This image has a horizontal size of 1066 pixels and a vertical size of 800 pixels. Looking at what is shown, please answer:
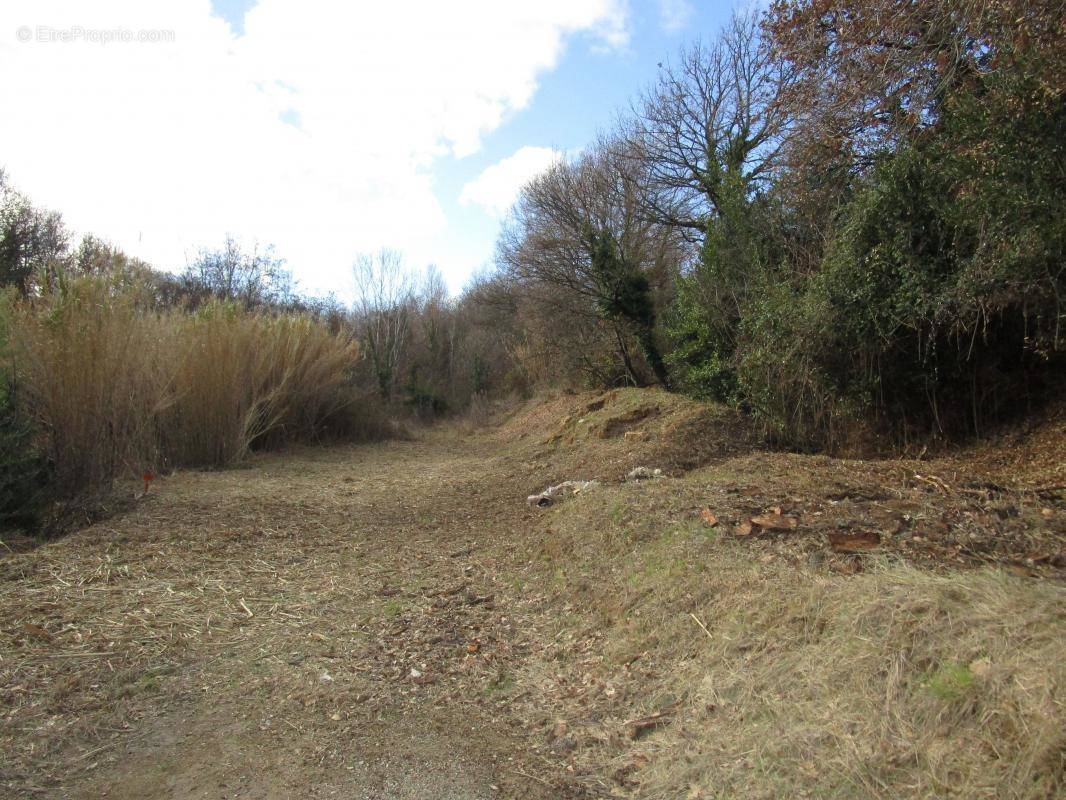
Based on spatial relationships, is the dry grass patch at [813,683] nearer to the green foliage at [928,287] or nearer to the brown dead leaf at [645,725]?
the brown dead leaf at [645,725]

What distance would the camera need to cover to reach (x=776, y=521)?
4691 mm

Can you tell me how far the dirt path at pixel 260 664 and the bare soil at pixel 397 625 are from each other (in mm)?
15

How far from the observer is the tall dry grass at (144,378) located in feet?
25.0

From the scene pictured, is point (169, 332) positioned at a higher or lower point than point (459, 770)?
higher

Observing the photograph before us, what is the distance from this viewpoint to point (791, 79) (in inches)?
360

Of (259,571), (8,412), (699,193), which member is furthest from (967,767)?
(699,193)

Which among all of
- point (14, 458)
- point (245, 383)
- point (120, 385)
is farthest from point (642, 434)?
point (14, 458)

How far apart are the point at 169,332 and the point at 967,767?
10444mm

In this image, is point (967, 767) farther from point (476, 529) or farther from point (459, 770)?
point (476, 529)

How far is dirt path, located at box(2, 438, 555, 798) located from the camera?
2.94 meters

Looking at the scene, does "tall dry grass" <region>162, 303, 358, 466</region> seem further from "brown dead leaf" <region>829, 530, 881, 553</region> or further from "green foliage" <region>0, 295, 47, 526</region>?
"brown dead leaf" <region>829, 530, 881, 553</region>

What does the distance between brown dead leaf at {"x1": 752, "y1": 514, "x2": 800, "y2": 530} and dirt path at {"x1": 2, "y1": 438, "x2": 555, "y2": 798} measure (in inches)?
67.8

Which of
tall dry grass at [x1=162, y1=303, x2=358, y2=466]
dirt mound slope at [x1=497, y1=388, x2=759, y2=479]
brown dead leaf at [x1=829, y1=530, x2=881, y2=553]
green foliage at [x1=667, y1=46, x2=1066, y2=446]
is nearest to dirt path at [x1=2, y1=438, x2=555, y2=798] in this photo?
brown dead leaf at [x1=829, y1=530, x2=881, y2=553]

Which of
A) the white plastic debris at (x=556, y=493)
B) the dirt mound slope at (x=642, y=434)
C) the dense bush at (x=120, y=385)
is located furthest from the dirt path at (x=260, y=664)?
the dirt mound slope at (x=642, y=434)
